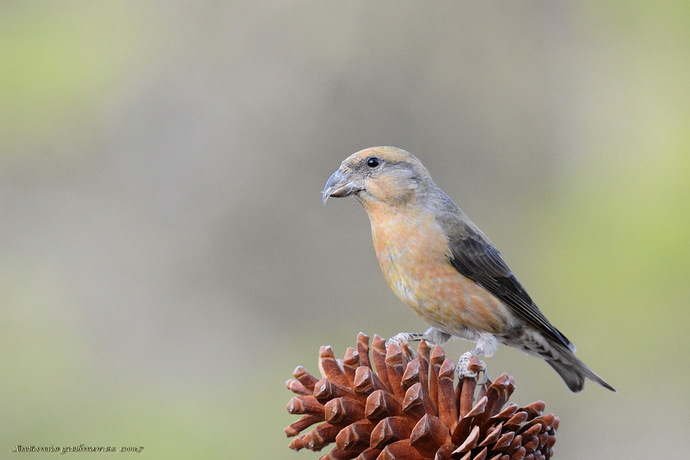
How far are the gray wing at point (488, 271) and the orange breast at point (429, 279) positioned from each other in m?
0.04

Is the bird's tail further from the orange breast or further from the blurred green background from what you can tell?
the blurred green background

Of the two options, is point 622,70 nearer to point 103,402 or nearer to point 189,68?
point 189,68

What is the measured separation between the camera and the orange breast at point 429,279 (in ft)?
9.20

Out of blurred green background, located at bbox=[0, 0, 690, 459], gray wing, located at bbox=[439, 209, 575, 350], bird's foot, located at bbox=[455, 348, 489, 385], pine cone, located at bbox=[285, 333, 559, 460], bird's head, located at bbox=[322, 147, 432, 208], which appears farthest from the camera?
blurred green background, located at bbox=[0, 0, 690, 459]

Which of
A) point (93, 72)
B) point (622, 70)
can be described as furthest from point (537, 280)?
point (93, 72)

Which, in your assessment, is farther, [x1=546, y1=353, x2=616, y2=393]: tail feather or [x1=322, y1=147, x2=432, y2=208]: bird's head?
[x1=546, y1=353, x2=616, y2=393]: tail feather

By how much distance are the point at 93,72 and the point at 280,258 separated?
1.55 meters

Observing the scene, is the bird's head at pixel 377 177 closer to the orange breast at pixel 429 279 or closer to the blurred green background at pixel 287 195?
the orange breast at pixel 429 279

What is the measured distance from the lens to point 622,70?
491 centimetres

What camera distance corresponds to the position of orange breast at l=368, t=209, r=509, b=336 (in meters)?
2.80

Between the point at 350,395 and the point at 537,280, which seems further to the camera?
the point at 537,280

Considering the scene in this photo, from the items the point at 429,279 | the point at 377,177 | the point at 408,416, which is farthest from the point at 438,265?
the point at 408,416

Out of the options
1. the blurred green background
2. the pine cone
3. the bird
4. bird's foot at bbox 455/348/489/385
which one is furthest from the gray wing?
the blurred green background

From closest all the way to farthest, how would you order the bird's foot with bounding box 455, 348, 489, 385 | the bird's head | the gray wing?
1. the bird's foot with bounding box 455, 348, 489, 385
2. the bird's head
3. the gray wing
